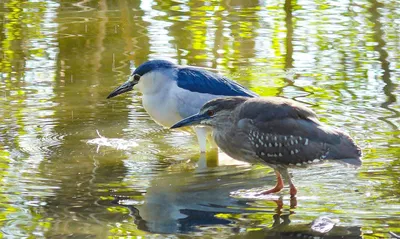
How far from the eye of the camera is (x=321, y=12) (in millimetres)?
15430

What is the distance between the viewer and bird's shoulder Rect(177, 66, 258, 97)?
30.1ft

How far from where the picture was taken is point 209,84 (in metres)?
9.25

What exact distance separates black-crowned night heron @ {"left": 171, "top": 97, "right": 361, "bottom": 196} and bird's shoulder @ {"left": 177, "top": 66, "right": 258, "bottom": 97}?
1259 millimetres

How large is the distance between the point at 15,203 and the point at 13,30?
723 centimetres

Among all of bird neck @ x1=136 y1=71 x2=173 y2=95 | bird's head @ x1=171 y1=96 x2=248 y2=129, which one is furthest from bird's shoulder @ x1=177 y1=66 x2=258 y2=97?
bird's head @ x1=171 y1=96 x2=248 y2=129

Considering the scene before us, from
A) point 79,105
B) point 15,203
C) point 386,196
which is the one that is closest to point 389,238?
point 386,196

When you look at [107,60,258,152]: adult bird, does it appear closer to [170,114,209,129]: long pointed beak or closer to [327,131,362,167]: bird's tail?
[170,114,209,129]: long pointed beak

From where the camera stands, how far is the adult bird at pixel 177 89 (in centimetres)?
917

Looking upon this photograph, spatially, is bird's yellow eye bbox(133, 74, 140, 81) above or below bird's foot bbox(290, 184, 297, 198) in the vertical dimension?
above

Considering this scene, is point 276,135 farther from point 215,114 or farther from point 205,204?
point 205,204

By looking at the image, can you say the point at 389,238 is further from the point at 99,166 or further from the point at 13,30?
the point at 13,30

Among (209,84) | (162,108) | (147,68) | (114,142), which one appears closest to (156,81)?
(147,68)

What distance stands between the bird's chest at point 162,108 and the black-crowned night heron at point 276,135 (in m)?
1.37

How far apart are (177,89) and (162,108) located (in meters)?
0.23
